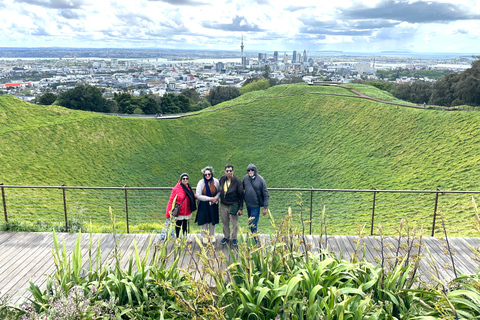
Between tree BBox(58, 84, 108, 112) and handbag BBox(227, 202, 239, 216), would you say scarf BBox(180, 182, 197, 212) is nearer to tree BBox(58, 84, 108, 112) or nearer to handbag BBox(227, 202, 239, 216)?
handbag BBox(227, 202, 239, 216)

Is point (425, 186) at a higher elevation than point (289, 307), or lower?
lower

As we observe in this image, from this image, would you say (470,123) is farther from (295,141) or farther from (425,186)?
(295,141)

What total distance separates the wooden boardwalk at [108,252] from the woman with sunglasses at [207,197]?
592 millimetres

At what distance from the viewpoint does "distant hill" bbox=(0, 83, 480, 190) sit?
63.6 feet

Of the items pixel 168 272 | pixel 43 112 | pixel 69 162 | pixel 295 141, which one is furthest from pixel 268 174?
pixel 168 272

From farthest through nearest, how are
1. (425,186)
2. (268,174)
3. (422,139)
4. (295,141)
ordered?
(295,141), (268,174), (422,139), (425,186)

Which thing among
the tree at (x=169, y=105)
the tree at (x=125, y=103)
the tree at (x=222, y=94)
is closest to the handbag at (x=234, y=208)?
the tree at (x=125, y=103)

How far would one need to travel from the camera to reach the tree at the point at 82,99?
126 ft

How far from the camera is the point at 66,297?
11.1ft

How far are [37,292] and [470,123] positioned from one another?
25.0 m

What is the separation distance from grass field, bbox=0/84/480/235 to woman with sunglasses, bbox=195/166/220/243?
9.16m

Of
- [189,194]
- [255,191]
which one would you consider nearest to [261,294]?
[255,191]

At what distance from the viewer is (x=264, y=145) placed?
28016mm

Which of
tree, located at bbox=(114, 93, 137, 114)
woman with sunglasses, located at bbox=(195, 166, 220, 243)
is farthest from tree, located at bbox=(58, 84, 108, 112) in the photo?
woman with sunglasses, located at bbox=(195, 166, 220, 243)
